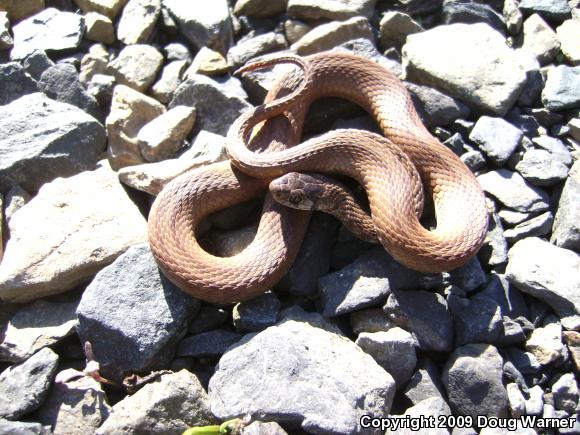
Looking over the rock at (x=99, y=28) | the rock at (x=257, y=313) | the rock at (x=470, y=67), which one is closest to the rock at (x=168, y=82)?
the rock at (x=99, y=28)

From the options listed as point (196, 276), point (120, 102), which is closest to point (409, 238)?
point (196, 276)

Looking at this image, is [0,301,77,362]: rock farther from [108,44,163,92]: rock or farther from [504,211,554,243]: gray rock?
[504,211,554,243]: gray rock

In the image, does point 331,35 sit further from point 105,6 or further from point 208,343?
point 208,343

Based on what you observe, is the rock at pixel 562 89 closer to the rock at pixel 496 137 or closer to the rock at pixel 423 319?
the rock at pixel 496 137

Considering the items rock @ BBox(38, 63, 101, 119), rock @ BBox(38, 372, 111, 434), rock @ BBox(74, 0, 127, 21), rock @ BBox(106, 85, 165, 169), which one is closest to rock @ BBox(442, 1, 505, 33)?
rock @ BBox(106, 85, 165, 169)

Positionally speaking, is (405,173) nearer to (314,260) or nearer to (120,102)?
(314,260)

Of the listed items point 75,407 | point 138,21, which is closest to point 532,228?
point 75,407
